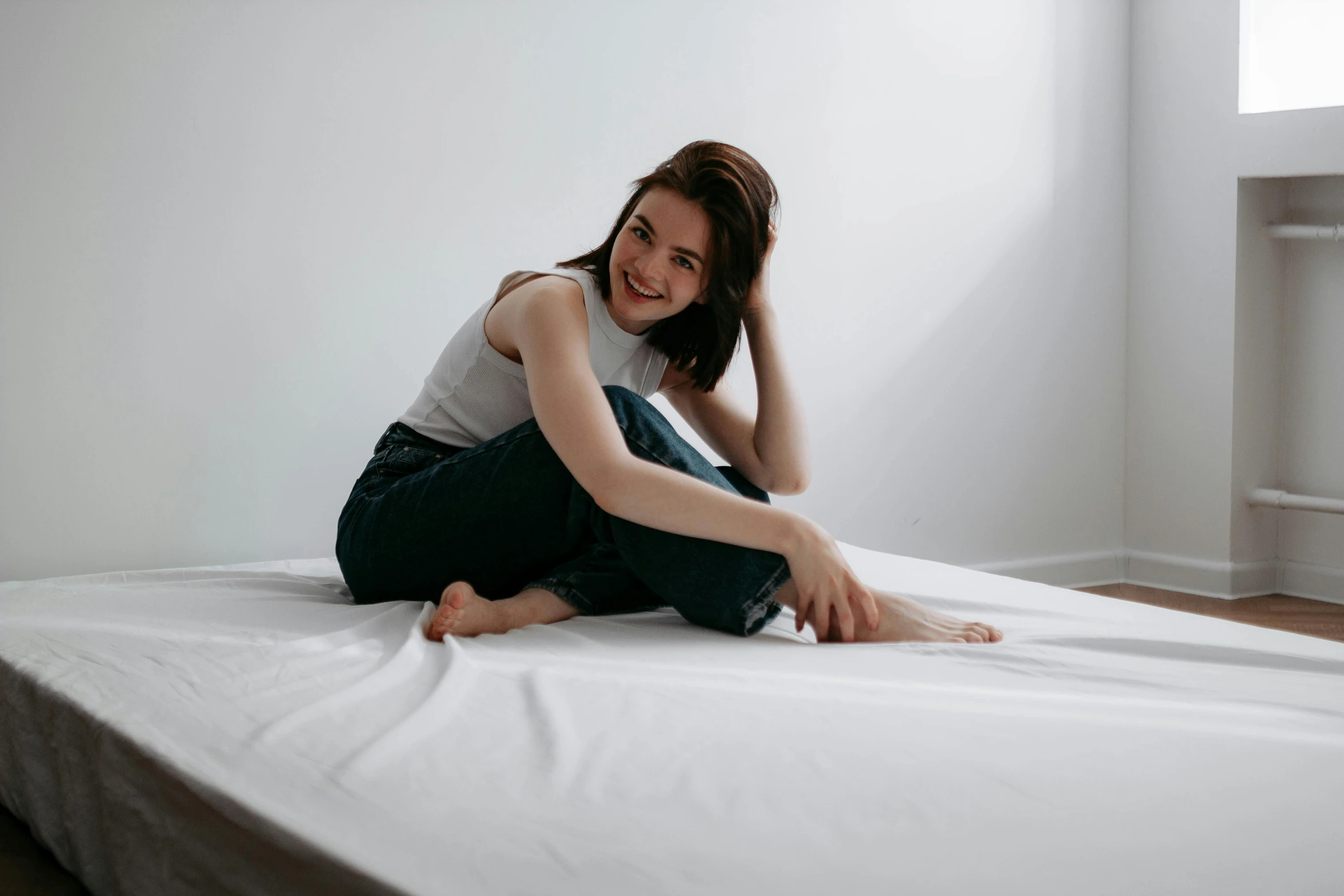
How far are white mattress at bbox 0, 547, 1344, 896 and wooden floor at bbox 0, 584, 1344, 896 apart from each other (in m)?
0.05

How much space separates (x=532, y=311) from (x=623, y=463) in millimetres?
257

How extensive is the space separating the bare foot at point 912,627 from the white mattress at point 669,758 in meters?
0.05

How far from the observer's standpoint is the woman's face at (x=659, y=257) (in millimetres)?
1453

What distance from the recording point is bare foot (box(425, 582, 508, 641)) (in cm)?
130

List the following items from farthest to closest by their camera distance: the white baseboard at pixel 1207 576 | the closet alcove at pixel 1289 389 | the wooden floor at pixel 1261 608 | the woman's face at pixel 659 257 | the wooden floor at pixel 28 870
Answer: the white baseboard at pixel 1207 576
the closet alcove at pixel 1289 389
the wooden floor at pixel 1261 608
the woman's face at pixel 659 257
the wooden floor at pixel 28 870

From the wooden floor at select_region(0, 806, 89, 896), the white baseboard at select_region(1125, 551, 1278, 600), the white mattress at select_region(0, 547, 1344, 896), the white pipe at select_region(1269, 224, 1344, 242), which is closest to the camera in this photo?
the white mattress at select_region(0, 547, 1344, 896)

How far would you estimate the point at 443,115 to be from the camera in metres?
2.17

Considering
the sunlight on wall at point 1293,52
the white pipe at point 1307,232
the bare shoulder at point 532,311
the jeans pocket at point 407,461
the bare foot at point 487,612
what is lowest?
the bare foot at point 487,612

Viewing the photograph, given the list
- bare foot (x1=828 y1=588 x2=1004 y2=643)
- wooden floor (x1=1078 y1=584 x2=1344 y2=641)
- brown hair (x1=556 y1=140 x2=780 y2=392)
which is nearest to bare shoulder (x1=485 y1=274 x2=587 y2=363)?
brown hair (x1=556 y1=140 x2=780 y2=392)

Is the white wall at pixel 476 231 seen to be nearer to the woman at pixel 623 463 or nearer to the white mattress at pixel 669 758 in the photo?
the woman at pixel 623 463

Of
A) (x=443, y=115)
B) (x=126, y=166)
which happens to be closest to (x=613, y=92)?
(x=443, y=115)

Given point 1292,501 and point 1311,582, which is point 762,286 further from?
point 1311,582

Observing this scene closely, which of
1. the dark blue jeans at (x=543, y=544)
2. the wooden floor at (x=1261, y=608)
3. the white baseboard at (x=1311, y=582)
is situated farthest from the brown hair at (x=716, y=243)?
the white baseboard at (x=1311, y=582)

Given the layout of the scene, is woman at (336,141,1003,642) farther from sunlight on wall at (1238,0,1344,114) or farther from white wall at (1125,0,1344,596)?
sunlight on wall at (1238,0,1344,114)
